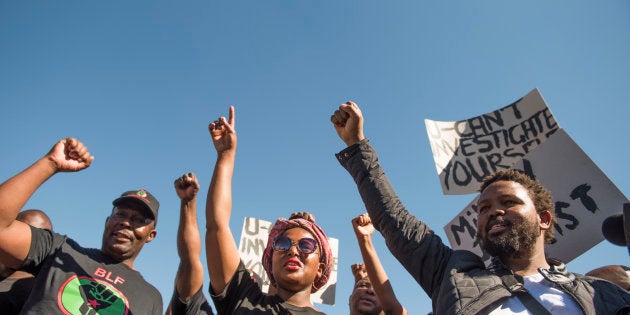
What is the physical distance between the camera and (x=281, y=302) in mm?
2699

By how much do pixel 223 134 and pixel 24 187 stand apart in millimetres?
1242

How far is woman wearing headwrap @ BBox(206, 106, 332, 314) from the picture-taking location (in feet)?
8.25

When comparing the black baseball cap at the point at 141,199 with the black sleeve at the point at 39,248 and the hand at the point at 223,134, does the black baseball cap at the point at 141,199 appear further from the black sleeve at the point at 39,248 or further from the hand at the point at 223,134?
the hand at the point at 223,134

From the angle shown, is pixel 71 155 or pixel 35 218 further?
pixel 35 218

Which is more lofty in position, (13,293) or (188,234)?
(188,234)

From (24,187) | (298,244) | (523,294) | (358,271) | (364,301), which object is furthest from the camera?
(358,271)

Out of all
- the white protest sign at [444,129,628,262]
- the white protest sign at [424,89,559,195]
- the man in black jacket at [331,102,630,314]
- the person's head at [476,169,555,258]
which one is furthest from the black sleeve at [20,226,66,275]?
the white protest sign at [424,89,559,195]

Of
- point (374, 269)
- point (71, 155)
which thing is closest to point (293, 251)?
point (374, 269)

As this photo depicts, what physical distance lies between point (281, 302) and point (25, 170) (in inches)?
70.1

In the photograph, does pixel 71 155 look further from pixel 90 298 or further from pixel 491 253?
pixel 491 253

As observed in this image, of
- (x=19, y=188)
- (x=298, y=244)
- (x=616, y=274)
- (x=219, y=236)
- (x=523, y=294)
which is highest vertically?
(x=19, y=188)

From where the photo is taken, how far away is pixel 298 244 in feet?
9.91

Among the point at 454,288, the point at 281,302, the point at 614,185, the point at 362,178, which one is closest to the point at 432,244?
the point at 454,288

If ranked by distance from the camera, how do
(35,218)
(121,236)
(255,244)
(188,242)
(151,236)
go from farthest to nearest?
(255,244) < (35,218) < (151,236) < (121,236) < (188,242)
